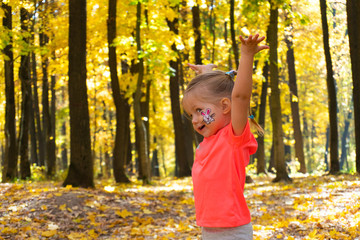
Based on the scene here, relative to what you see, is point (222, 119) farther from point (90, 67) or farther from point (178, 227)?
point (90, 67)

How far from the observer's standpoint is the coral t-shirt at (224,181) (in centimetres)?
262

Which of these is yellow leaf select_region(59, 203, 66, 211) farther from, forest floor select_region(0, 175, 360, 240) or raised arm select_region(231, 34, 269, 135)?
raised arm select_region(231, 34, 269, 135)

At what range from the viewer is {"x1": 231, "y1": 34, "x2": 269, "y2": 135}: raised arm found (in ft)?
7.91

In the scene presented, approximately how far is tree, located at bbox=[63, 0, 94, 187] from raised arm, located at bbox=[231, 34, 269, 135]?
26.9ft

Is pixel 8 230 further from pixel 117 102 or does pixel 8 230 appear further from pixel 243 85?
pixel 117 102

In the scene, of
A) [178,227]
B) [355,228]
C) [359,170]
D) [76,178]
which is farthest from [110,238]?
[359,170]

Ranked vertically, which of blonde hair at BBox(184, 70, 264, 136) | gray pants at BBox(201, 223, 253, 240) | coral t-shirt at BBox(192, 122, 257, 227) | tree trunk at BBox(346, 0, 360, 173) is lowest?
gray pants at BBox(201, 223, 253, 240)

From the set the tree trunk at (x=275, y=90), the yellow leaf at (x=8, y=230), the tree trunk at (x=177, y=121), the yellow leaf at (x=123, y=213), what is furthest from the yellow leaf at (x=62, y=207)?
the tree trunk at (x=177, y=121)

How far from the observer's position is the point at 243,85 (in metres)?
2.46

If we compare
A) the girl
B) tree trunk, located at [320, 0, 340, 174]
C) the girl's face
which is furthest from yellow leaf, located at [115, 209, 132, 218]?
tree trunk, located at [320, 0, 340, 174]

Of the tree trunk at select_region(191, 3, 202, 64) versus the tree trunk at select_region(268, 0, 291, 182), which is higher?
the tree trunk at select_region(191, 3, 202, 64)

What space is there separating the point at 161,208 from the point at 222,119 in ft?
20.9

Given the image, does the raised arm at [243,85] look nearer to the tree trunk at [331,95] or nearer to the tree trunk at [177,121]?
the tree trunk at [331,95]

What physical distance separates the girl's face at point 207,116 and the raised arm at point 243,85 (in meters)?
0.20
